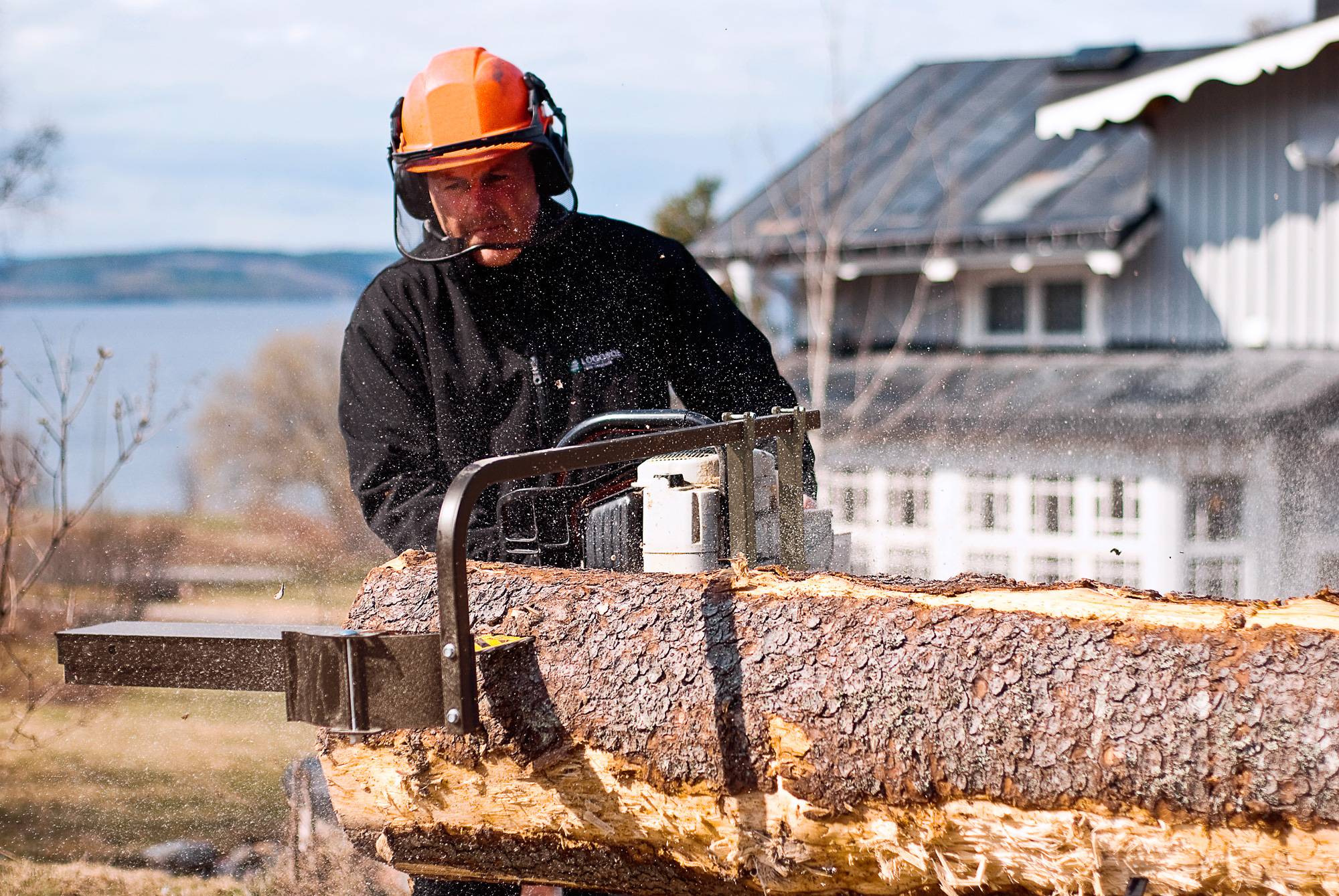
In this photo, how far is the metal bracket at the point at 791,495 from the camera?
2.82 meters

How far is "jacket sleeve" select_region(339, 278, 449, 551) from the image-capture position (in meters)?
3.00

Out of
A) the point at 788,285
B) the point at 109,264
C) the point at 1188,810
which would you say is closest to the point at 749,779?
the point at 1188,810

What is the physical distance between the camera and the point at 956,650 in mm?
2133

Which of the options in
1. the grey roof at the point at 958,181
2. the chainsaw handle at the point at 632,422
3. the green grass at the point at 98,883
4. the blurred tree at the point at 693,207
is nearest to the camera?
the chainsaw handle at the point at 632,422

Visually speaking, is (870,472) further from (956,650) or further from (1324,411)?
(956,650)

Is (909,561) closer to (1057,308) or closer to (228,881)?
(1057,308)

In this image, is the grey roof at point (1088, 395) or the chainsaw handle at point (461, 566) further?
the grey roof at point (1088, 395)

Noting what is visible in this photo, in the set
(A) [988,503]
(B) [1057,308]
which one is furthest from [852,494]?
(B) [1057,308]

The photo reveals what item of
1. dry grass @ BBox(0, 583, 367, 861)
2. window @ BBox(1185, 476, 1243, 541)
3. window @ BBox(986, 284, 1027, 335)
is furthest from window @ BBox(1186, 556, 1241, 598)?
dry grass @ BBox(0, 583, 367, 861)

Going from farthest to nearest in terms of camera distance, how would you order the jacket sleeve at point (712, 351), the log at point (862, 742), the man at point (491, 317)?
the jacket sleeve at point (712, 351) → the man at point (491, 317) → the log at point (862, 742)

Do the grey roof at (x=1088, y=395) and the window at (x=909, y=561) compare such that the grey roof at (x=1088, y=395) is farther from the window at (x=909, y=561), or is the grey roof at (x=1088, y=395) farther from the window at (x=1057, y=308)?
the window at (x=909, y=561)

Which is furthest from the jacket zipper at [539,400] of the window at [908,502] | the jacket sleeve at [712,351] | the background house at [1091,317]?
the window at [908,502]

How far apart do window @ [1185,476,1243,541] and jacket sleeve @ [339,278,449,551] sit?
8307 millimetres

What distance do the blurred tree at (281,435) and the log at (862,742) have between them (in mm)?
8397
